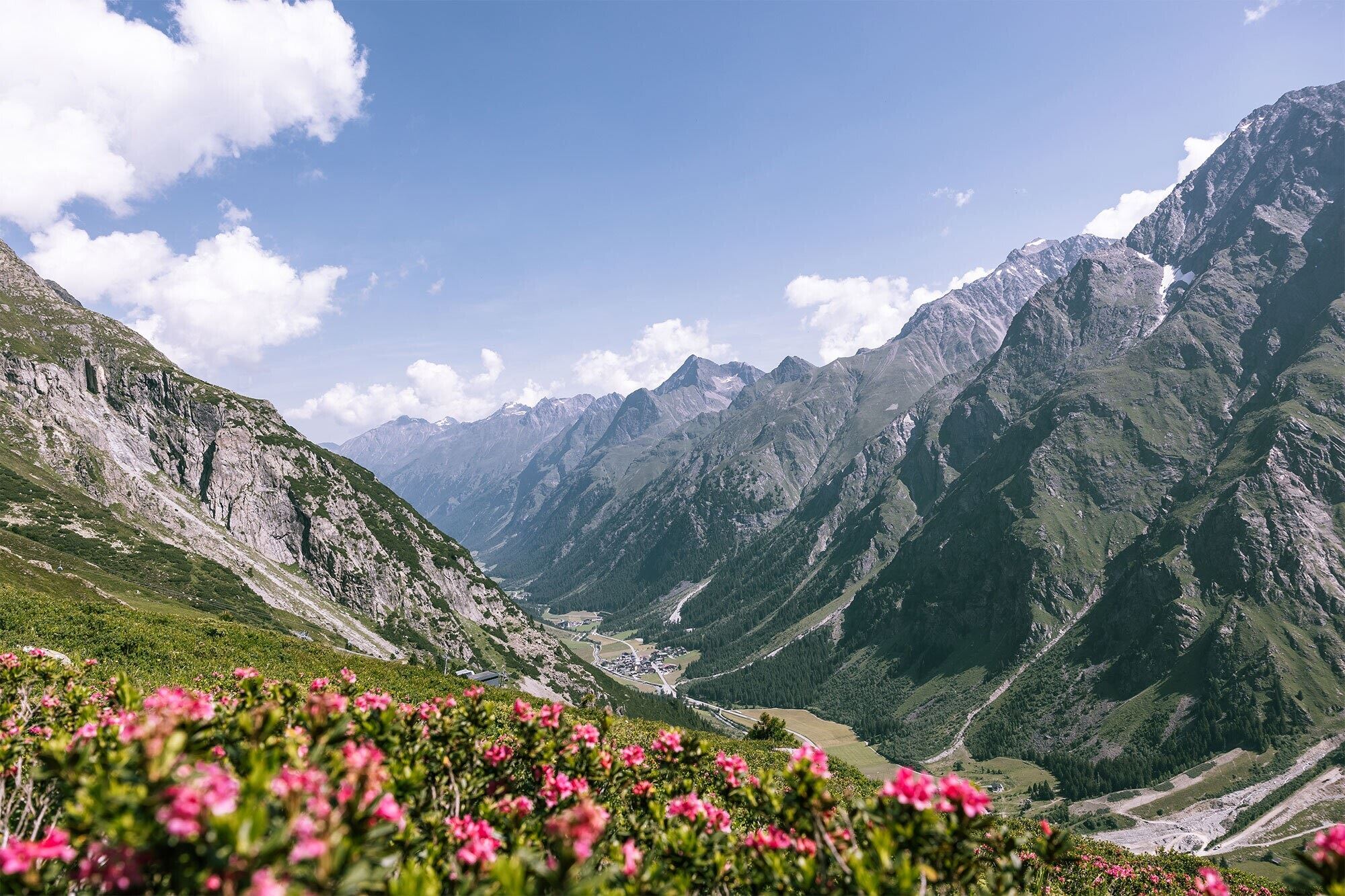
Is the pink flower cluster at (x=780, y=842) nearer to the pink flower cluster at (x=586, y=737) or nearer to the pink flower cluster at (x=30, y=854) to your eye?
the pink flower cluster at (x=586, y=737)

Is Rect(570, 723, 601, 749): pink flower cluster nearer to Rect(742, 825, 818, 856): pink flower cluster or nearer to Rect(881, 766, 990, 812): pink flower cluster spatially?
Rect(742, 825, 818, 856): pink flower cluster

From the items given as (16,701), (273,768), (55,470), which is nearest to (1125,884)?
(273,768)

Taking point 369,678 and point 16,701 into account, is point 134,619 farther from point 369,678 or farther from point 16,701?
point 16,701

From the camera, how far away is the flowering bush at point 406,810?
5465 mm

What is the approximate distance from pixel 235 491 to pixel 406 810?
617ft

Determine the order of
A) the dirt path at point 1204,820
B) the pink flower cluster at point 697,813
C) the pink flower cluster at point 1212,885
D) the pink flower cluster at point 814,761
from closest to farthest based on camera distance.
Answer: the pink flower cluster at point 814,761
the pink flower cluster at point 1212,885
the pink flower cluster at point 697,813
the dirt path at point 1204,820

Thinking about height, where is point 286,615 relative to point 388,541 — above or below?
below

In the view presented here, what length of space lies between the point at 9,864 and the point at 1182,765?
259 meters

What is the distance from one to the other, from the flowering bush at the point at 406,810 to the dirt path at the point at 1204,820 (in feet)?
634

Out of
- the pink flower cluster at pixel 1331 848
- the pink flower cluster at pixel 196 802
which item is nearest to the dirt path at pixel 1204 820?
the pink flower cluster at pixel 1331 848

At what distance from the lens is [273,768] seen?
6.02 metres

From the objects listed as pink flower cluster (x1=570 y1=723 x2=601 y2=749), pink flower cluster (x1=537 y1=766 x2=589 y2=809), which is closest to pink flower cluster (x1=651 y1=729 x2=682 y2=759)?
pink flower cluster (x1=570 y1=723 x2=601 y2=749)

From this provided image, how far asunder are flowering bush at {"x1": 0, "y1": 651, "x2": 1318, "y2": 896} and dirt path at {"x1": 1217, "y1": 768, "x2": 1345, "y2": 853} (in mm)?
196687

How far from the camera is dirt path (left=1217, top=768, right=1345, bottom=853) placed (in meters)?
139
